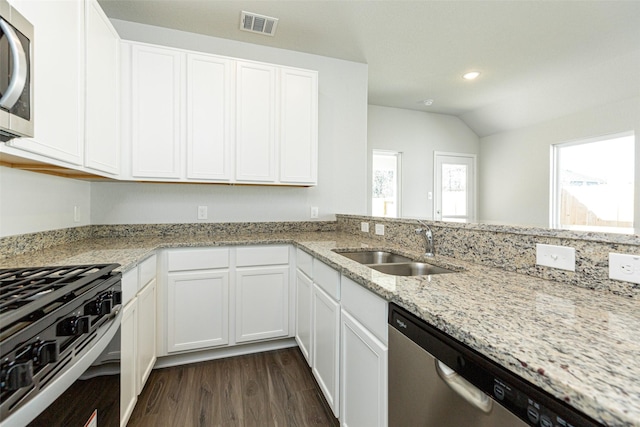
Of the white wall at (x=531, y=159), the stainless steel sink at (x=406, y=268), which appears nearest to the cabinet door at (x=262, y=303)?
the stainless steel sink at (x=406, y=268)

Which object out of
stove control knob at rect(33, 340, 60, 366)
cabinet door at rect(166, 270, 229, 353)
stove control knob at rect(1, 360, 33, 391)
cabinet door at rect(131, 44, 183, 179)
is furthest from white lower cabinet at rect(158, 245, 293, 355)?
stove control knob at rect(1, 360, 33, 391)

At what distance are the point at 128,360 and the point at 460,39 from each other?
3655 mm

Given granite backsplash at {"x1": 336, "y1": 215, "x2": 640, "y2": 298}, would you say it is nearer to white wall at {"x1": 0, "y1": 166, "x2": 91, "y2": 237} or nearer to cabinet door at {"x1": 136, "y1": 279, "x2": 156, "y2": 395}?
cabinet door at {"x1": 136, "y1": 279, "x2": 156, "y2": 395}

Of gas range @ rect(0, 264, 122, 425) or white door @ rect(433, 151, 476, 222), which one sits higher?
white door @ rect(433, 151, 476, 222)

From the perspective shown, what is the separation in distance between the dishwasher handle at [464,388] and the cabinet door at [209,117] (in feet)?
6.96

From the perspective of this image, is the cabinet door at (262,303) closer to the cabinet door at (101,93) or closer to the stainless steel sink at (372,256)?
the stainless steel sink at (372,256)

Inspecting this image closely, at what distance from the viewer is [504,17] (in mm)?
2521

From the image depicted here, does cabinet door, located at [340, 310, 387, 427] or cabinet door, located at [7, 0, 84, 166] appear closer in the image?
cabinet door, located at [340, 310, 387, 427]

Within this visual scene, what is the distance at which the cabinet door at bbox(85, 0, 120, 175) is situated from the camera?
1670 mm

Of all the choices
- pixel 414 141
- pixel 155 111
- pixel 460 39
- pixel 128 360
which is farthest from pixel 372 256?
pixel 414 141

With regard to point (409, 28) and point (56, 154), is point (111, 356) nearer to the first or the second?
point (56, 154)

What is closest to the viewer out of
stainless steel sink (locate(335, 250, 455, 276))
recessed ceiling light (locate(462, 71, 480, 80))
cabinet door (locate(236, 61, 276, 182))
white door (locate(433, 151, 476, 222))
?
stainless steel sink (locate(335, 250, 455, 276))

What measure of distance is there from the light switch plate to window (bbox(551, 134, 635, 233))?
144 inches

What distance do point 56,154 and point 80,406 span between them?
1080 millimetres
